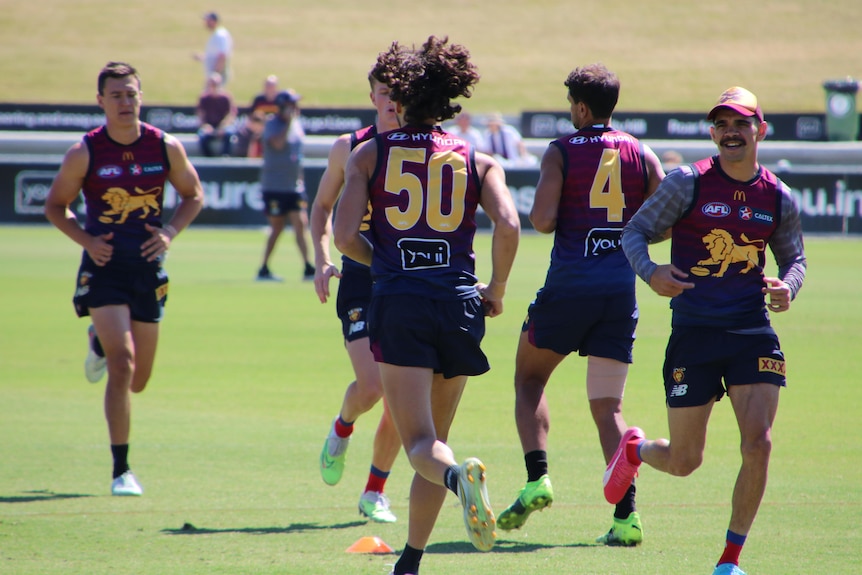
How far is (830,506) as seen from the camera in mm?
6746

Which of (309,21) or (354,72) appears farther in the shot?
(309,21)

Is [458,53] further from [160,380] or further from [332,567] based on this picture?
[160,380]

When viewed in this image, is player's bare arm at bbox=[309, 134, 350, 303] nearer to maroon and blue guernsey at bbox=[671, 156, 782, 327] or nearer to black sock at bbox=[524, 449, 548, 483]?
black sock at bbox=[524, 449, 548, 483]

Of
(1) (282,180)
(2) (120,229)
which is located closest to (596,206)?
(2) (120,229)

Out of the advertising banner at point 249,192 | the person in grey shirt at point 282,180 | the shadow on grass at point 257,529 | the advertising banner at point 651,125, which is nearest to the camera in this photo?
the shadow on grass at point 257,529

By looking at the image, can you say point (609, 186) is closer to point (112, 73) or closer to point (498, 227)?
point (498, 227)

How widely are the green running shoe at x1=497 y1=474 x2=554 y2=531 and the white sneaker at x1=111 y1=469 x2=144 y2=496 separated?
2.40 metres

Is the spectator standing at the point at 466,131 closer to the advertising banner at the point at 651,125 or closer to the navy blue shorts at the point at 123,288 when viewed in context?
the advertising banner at the point at 651,125

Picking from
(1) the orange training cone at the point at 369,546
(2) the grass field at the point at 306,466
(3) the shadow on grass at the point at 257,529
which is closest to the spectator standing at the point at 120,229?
(2) the grass field at the point at 306,466

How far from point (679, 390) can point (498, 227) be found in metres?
1.09

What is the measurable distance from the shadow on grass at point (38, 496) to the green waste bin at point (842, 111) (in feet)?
93.4

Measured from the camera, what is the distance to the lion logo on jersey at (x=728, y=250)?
5426 mm

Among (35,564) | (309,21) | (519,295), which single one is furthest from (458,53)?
(309,21)

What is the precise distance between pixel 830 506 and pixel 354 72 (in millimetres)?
42313
